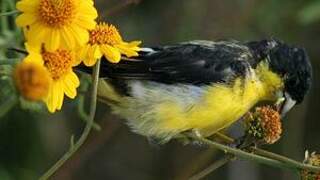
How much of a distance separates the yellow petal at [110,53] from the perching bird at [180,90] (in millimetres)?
554

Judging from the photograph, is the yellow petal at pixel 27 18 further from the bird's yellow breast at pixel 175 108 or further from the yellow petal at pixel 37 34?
the bird's yellow breast at pixel 175 108

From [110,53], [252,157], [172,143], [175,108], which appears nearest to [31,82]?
[110,53]

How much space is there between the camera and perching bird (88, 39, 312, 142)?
240 cm

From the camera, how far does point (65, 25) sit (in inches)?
66.7

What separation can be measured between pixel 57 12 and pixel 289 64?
1.24 m

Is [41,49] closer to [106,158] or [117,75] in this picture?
[117,75]

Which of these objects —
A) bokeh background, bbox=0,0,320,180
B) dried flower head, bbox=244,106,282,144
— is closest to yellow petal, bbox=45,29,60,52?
dried flower head, bbox=244,106,282,144

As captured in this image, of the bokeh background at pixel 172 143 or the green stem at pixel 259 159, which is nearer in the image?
the green stem at pixel 259 159

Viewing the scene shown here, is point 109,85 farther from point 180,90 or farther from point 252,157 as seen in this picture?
point 252,157

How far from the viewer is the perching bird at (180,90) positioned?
2.40 m

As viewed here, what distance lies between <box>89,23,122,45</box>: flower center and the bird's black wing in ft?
1.62

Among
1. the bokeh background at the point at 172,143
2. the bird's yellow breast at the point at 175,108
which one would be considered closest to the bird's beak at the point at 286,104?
the bird's yellow breast at the point at 175,108

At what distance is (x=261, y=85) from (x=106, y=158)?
1671 mm

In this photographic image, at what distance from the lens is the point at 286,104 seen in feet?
8.61
